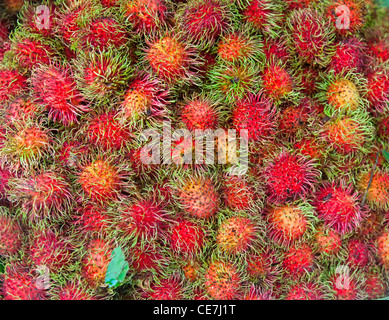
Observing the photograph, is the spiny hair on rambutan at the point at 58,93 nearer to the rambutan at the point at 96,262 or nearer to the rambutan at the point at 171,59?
the rambutan at the point at 171,59

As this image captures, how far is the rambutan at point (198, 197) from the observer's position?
1175 mm

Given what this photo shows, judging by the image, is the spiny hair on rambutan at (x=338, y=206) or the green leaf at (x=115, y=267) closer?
the green leaf at (x=115, y=267)

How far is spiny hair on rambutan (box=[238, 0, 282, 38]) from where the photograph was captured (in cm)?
125

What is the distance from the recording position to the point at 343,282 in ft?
4.27

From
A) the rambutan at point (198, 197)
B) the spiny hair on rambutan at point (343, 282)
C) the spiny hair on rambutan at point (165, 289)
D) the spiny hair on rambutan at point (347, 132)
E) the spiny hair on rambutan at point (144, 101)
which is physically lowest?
the spiny hair on rambutan at point (343, 282)

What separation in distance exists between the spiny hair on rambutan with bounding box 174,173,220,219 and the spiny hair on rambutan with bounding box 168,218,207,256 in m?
0.04

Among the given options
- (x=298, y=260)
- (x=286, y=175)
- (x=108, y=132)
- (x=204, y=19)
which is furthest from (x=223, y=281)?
(x=204, y=19)

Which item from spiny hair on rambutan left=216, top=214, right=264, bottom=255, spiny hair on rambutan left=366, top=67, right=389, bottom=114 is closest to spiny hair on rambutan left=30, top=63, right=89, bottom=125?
spiny hair on rambutan left=216, top=214, right=264, bottom=255

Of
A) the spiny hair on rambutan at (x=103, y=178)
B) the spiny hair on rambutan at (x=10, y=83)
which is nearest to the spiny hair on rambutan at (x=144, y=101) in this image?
the spiny hair on rambutan at (x=103, y=178)

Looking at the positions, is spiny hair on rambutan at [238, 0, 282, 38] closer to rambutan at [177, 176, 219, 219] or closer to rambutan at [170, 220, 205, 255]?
rambutan at [177, 176, 219, 219]

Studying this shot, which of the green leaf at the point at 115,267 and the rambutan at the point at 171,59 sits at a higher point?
the rambutan at the point at 171,59

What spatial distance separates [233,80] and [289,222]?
53 cm

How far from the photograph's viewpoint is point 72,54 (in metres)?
1.30

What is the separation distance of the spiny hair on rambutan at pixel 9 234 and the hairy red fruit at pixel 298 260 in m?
0.95
